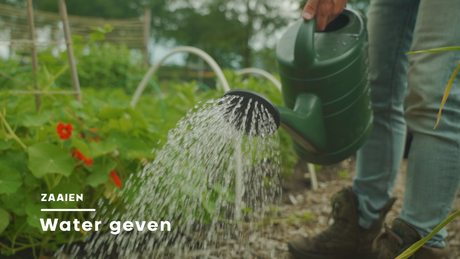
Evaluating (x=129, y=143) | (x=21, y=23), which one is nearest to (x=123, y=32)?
(x=21, y=23)

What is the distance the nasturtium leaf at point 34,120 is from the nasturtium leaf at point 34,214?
0.86ft

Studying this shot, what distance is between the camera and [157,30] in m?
20.0

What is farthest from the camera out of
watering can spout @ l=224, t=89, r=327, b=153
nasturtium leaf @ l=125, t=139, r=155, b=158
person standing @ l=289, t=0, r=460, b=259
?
nasturtium leaf @ l=125, t=139, r=155, b=158

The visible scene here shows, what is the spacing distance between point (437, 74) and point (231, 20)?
13.9m

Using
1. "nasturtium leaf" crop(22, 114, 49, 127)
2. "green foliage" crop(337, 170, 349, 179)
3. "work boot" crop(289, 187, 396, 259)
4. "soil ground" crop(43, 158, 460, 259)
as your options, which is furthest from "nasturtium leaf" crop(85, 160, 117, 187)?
"green foliage" crop(337, 170, 349, 179)

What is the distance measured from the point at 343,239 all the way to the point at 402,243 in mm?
259

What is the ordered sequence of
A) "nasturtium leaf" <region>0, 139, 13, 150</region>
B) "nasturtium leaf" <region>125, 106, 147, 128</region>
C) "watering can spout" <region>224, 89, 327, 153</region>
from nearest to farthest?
1. "watering can spout" <region>224, 89, 327, 153</region>
2. "nasturtium leaf" <region>0, 139, 13, 150</region>
3. "nasturtium leaf" <region>125, 106, 147, 128</region>

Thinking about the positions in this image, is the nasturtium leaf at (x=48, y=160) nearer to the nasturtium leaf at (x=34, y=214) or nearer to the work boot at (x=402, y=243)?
the nasturtium leaf at (x=34, y=214)

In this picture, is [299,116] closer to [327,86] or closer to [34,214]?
[327,86]

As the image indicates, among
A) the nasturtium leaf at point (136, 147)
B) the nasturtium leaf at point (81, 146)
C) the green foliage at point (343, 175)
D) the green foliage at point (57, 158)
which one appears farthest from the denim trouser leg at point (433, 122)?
the green foliage at point (343, 175)

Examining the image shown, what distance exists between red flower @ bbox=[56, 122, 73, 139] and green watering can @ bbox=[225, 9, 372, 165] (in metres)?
0.67

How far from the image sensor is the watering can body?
92 cm

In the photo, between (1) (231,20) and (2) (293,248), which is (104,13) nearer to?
(1) (231,20)

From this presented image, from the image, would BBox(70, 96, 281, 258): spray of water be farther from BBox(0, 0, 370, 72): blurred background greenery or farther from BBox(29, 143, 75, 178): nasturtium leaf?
BBox(0, 0, 370, 72): blurred background greenery
